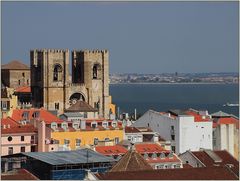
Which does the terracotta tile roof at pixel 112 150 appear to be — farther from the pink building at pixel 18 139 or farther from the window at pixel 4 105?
the window at pixel 4 105

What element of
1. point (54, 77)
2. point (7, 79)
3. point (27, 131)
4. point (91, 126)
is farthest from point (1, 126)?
point (7, 79)

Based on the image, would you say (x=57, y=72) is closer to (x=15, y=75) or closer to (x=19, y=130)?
(x=15, y=75)

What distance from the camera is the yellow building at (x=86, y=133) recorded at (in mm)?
51175

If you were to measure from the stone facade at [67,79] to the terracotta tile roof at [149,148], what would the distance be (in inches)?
1215

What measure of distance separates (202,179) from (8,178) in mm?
5568

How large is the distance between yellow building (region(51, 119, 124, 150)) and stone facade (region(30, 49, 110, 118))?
2472 centimetres

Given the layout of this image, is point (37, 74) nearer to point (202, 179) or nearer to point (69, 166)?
point (69, 166)

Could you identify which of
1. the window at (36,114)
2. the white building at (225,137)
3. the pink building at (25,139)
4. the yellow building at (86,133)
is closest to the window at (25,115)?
the window at (36,114)

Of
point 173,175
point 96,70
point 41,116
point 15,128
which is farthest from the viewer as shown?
point 96,70

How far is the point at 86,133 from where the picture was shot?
172 feet

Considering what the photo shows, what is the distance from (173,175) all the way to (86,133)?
2244cm

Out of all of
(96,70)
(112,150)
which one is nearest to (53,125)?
(112,150)

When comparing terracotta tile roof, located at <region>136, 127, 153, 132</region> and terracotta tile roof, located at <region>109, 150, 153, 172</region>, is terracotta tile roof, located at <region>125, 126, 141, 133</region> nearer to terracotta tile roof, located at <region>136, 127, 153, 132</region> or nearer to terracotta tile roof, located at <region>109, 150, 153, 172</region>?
terracotta tile roof, located at <region>136, 127, 153, 132</region>

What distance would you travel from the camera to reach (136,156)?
35.1m
